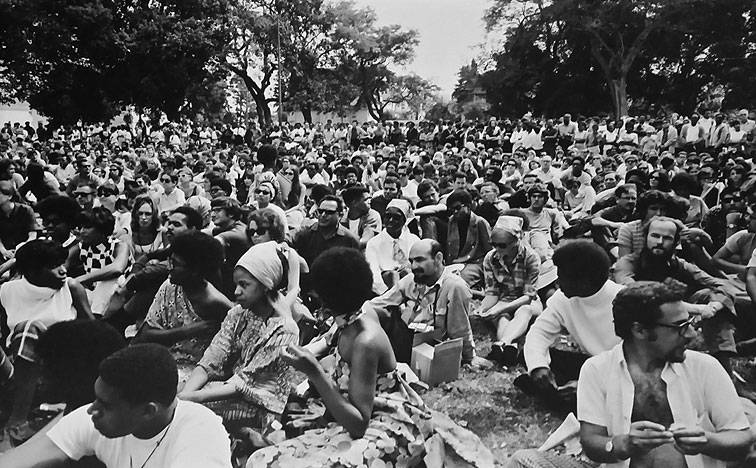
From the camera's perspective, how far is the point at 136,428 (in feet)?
6.89

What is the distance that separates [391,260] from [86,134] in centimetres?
1934

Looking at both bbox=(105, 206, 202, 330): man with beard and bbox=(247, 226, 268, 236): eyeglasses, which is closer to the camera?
bbox=(105, 206, 202, 330): man with beard

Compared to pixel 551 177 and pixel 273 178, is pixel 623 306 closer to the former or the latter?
pixel 273 178

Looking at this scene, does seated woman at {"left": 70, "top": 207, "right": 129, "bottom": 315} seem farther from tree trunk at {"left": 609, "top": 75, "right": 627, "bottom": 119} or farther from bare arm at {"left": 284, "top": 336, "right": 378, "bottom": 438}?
tree trunk at {"left": 609, "top": 75, "right": 627, "bottom": 119}

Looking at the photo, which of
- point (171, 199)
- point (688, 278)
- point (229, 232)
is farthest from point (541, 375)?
point (171, 199)

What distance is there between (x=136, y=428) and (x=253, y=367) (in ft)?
3.38

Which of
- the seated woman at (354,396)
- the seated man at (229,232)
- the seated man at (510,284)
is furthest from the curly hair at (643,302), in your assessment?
the seated man at (229,232)

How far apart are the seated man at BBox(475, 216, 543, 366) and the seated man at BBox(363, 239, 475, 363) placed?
655 mm

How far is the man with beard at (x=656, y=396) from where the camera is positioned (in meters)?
2.29

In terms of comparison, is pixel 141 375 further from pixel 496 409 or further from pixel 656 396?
pixel 496 409

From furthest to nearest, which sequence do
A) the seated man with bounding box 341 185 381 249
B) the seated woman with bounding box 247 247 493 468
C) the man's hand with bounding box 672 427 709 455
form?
the seated man with bounding box 341 185 381 249 → the seated woman with bounding box 247 247 493 468 → the man's hand with bounding box 672 427 709 455

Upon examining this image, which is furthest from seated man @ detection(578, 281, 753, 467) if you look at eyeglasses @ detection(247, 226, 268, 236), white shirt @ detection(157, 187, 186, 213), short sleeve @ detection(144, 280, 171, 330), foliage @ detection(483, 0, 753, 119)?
foliage @ detection(483, 0, 753, 119)

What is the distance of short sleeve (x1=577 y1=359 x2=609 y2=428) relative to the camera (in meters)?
2.45

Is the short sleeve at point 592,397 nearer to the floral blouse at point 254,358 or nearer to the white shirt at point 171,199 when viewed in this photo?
the floral blouse at point 254,358
